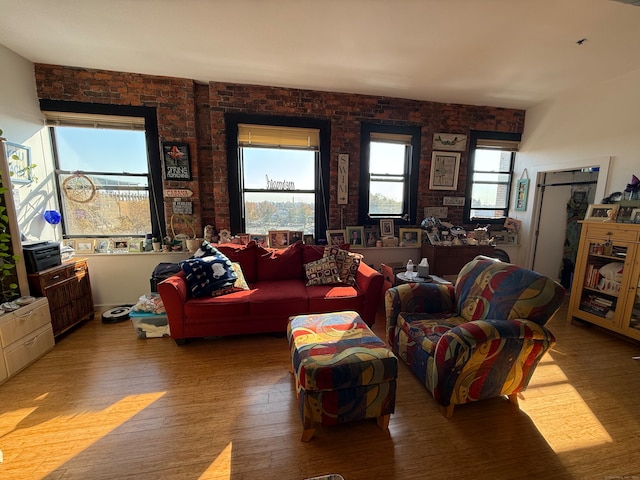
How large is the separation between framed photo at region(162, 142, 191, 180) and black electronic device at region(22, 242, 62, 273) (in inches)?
56.3

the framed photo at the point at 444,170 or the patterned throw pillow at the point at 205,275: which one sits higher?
A: the framed photo at the point at 444,170

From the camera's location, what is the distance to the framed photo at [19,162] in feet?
8.93

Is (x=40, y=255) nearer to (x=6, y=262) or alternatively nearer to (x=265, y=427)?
(x=6, y=262)

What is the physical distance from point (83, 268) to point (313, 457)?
3.24 m

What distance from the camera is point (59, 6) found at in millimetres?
2061

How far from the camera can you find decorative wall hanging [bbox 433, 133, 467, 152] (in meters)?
4.11

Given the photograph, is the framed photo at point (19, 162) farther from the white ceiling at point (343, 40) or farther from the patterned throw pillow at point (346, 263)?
the patterned throw pillow at point (346, 263)

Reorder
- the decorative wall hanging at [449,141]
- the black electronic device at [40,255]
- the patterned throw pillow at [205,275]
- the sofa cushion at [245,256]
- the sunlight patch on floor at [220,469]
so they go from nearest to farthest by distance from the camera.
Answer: the sunlight patch on floor at [220,469] < the black electronic device at [40,255] < the patterned throw pillow at [205,275] < the sofa cushion at [245,256] < the decorative wall hanging at [449,141]

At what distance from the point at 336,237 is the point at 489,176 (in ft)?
9.64

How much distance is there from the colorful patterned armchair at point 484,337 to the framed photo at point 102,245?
3.71 meters

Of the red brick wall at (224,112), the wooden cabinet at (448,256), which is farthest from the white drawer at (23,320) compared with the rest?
the wooden cabinet at (448,256)

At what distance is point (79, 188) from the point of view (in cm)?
337

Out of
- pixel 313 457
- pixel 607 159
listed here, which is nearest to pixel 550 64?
Answer: pixel 607 159

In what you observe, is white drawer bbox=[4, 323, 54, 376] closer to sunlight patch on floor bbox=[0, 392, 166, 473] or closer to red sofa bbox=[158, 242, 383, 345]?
sunlight patch on floor bbox=[0, 392, 166, 473]
